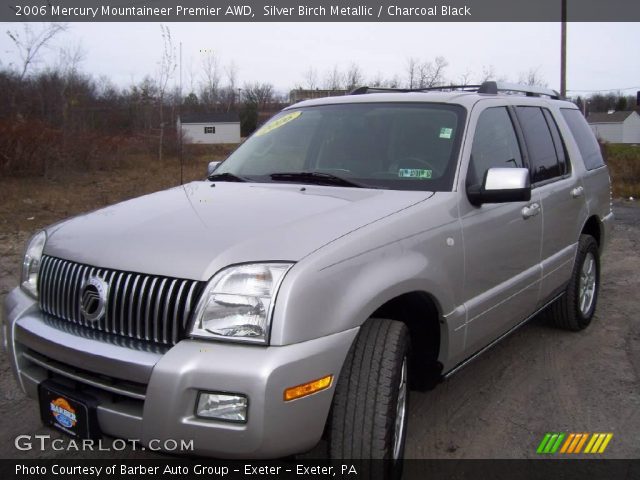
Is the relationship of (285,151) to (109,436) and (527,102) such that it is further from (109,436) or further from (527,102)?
(109,436)

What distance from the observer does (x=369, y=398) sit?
241 cm

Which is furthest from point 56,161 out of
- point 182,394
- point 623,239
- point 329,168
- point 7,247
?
point 182,394

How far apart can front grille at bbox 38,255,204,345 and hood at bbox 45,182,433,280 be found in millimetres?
42

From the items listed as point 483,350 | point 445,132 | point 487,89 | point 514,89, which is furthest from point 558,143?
point 483,350

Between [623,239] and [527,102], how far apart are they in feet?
19.4

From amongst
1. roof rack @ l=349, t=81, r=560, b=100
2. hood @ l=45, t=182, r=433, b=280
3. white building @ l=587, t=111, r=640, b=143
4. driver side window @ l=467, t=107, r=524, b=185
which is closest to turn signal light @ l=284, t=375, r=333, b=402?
hood @ l=45, t=182, r=433, b=280

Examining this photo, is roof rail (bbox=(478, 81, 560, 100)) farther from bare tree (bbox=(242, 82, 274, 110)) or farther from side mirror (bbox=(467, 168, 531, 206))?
bare tree (bbox=(242, 82, 274, 110))

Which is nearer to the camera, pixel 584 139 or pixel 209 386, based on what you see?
pixel 209 386

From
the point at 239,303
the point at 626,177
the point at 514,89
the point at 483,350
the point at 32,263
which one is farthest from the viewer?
the point at 626,177

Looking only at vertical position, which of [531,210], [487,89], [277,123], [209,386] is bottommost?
[209,386]

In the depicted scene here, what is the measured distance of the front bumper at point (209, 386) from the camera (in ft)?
6.86

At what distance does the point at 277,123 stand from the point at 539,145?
1846 millimetres

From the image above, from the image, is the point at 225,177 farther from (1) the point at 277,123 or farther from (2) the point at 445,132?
(2) the point at 445,132

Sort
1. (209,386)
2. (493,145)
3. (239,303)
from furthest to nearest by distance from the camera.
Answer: (493,145) < (239,303) < (209,386)
